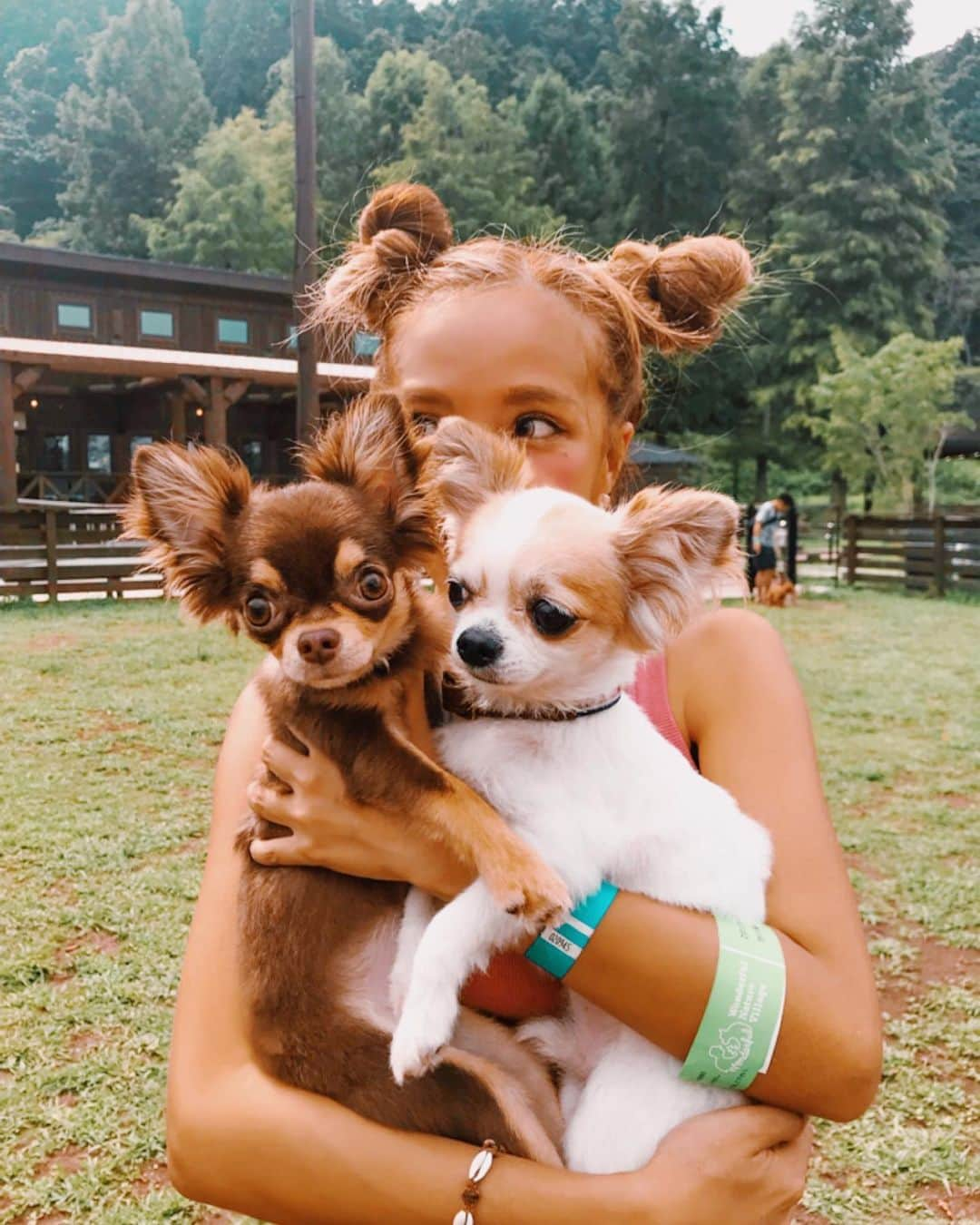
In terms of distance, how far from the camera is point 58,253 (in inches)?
943

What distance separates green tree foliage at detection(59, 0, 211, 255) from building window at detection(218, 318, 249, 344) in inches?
1131

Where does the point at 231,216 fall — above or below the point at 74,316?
above

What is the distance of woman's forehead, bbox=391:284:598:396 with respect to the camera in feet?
7.04

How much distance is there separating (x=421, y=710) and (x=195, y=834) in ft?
16.8

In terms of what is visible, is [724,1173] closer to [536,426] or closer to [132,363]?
[536,426]

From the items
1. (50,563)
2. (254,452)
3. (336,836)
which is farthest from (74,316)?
(336,836)

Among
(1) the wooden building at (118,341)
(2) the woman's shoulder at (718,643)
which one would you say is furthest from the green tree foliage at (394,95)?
(2) the woman's shoulder at (718,643)

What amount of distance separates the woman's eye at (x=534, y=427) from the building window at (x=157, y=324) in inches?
1007

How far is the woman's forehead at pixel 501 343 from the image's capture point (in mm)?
2145

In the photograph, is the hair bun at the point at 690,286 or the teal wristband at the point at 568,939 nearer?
the teal wristband at the point at 568,939

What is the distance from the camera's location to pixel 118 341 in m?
24.9

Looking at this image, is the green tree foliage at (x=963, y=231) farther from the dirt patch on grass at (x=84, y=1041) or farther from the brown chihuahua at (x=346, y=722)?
the brown chihuahua at (x=346, y=722)

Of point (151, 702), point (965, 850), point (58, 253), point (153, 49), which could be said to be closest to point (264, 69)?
point (153, 49)

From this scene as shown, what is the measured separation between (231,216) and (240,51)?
28.6m
